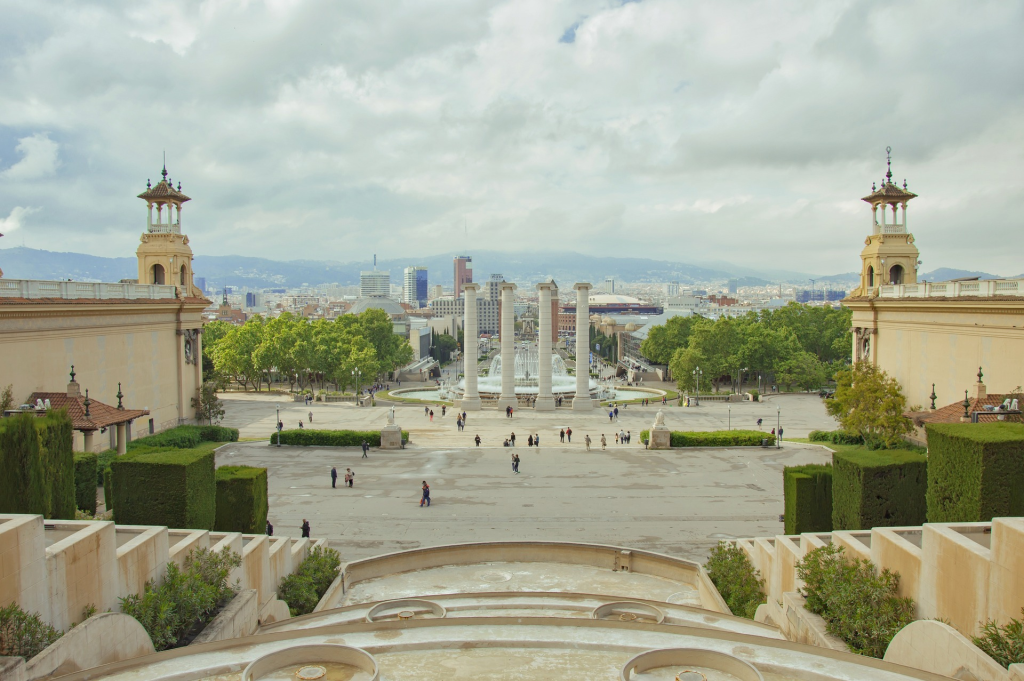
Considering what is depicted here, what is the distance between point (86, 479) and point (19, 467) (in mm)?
13833

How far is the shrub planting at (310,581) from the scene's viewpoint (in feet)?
59.0

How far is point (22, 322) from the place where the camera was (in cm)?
3394

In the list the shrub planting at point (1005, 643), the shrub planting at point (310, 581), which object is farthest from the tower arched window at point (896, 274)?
the shrub planting at point (1005, 643)

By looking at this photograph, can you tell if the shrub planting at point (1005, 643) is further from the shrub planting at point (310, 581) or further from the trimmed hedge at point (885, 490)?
the shrub planting at point (310, 581)

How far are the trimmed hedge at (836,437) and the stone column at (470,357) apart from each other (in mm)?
27498

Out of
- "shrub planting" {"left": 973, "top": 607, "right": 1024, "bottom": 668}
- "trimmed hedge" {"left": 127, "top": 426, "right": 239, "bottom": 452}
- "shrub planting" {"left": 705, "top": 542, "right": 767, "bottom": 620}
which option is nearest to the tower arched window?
"shrub planting" {"left": 705, "top": 542, "right": 767, "bottom": 620}

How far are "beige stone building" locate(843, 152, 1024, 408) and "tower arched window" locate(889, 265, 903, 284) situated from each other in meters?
0.07

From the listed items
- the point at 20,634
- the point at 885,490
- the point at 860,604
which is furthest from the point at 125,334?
the point at 860,604

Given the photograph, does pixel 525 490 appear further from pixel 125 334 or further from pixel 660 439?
pixel 125 334

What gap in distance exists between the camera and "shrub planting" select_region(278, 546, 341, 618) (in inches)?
708

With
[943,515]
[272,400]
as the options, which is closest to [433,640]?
[943,515]

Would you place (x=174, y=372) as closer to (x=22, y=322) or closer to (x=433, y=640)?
(x=22, y=322)

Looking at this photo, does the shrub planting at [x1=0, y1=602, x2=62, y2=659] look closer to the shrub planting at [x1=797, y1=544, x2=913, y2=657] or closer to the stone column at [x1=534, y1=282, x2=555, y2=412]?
the shrub planting at [x1=797, y1=544, x2=913, y2=657]

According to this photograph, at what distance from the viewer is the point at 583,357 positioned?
6544 cm
